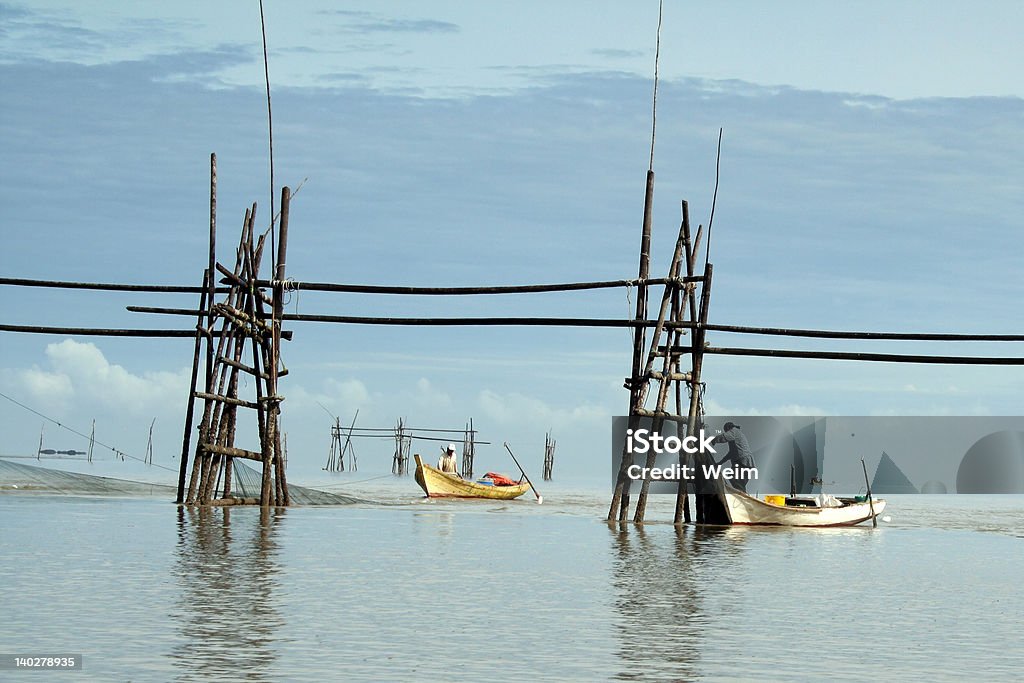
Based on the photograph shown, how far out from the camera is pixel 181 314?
25922 mm

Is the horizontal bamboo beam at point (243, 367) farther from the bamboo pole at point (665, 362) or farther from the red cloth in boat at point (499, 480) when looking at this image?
the red cloth in boat at point (499, 480)

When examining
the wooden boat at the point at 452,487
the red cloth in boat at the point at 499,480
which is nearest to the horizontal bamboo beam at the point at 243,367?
the wooden boat at the point at 452,487

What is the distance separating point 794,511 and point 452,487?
57.1 feet

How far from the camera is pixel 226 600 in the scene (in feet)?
40.3

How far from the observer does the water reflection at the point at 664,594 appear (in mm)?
9891

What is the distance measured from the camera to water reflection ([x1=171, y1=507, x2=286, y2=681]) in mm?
9203

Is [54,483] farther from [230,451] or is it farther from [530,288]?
[530,288]

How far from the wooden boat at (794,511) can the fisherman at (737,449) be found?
0.46m

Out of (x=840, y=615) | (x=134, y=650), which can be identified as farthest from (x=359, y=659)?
(x=840, y=615)

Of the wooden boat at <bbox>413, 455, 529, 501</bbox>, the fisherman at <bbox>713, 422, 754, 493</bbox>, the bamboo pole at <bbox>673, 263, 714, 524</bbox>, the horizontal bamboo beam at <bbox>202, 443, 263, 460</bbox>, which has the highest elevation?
the bamboo pole at <bbox>673, 263, 714, 524</bbox>

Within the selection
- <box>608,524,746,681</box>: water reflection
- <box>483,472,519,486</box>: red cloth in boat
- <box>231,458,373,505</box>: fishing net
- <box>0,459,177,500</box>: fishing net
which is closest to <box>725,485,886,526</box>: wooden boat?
<box>608,524,746,681</box>: water reflection

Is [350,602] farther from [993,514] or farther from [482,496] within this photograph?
[993,514]

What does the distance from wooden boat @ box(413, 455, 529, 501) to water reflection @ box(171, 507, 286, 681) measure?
753 inches

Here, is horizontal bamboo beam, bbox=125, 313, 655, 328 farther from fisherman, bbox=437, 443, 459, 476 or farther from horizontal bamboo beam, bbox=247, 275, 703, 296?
fisherman, bbox=437, 443, 459, 476
